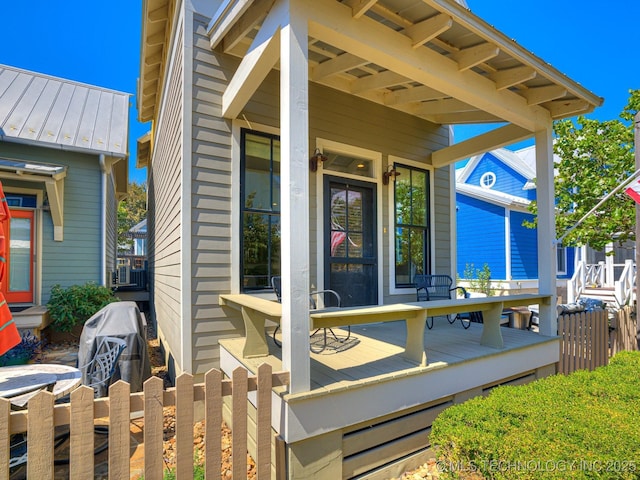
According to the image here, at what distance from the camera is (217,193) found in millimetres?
3543

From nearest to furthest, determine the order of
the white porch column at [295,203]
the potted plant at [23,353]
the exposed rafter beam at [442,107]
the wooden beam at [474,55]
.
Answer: the white porch column at [295,203]
the wooden beam at [474,55]
the potted plant at [23,353]
the exposed rafter beam at [442,107]

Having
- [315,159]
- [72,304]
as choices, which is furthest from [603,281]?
[72,304]

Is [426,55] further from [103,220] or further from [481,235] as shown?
[481,235]

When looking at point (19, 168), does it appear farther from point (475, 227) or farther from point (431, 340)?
point (475, 227)

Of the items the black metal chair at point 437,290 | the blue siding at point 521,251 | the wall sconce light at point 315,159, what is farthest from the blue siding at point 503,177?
the wall sconce light at point 315,159

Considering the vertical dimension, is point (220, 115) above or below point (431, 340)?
above

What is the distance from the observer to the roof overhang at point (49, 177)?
18.5ft

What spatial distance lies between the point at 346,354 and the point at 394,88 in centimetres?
364

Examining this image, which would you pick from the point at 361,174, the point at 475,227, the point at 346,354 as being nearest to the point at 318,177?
the point at 361,174

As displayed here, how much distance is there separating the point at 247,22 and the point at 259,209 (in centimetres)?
178

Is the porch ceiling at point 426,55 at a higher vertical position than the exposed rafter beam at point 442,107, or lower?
lower

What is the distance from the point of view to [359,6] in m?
2.50

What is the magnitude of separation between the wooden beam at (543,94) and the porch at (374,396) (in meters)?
2.64

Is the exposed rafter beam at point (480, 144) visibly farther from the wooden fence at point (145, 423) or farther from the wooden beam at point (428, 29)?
the wooden fence at point (145, 423)
